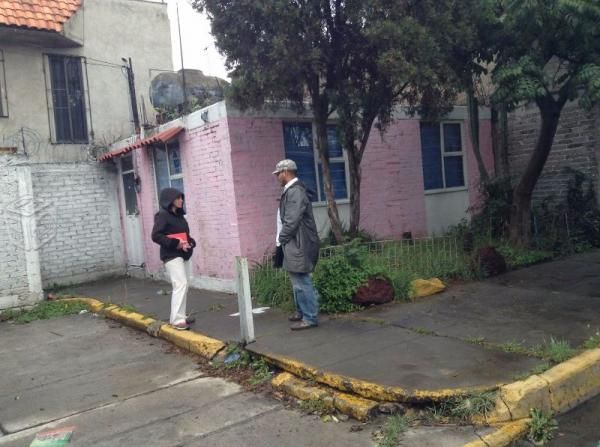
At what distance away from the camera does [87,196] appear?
11.4 meters

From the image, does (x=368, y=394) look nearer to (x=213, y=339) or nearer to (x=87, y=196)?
(x=213, y=339)

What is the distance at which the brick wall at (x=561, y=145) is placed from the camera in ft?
34.5

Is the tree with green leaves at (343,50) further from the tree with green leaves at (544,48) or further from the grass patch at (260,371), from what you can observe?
the grass patch at (260,371)

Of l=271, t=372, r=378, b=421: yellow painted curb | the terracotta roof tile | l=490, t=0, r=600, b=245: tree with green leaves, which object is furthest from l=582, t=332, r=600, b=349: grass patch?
the terracotta roof tile

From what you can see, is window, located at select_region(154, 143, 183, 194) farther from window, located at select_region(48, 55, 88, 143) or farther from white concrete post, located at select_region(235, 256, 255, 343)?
white concrete post, located at select_region(235, 256, 255, 343)

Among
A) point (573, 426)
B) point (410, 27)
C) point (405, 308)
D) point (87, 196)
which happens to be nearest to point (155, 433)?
point (573, 426)

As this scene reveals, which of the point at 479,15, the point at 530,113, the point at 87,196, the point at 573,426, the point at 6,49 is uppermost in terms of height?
the point at 6,49

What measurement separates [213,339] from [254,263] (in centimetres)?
237

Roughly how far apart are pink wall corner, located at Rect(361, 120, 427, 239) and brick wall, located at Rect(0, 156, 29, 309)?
230 inches

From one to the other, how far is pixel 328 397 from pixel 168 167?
259 inches

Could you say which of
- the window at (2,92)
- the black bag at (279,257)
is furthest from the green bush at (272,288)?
the window at (2,92)

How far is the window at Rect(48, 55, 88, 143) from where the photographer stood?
1121 cm

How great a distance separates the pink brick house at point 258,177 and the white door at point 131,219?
0.07 ft

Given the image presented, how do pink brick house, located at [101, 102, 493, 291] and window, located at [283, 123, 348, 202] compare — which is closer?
pink brick house, located at [101, 102, 493, 291]
